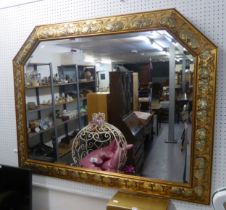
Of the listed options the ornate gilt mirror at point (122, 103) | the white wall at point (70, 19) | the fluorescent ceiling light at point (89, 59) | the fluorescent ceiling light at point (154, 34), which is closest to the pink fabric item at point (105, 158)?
the ornate gilt mirror at point (122, 103)

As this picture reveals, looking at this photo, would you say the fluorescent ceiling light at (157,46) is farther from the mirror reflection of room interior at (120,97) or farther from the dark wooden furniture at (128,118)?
the dark wooden furniture at (128,118)

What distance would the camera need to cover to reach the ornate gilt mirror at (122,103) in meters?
1.08

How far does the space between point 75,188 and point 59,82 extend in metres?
0.67

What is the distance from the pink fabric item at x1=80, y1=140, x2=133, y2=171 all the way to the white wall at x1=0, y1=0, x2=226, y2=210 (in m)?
0.13

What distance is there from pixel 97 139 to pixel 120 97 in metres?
0.29

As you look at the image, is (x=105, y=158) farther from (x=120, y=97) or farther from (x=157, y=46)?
(x=157, y=46)

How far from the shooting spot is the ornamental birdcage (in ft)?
4.30

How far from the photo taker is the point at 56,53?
4.57 ft

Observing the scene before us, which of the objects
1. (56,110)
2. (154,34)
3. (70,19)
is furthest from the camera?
(56,110)

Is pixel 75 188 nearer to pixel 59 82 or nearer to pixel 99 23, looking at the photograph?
pixel 59 82

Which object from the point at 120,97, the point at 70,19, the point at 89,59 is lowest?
the point at 120,97

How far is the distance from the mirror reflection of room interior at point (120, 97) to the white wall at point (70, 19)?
13 centimetres

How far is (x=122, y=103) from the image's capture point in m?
1.32

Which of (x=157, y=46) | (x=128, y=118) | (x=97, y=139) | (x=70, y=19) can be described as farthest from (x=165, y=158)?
(x=70, y=19)
